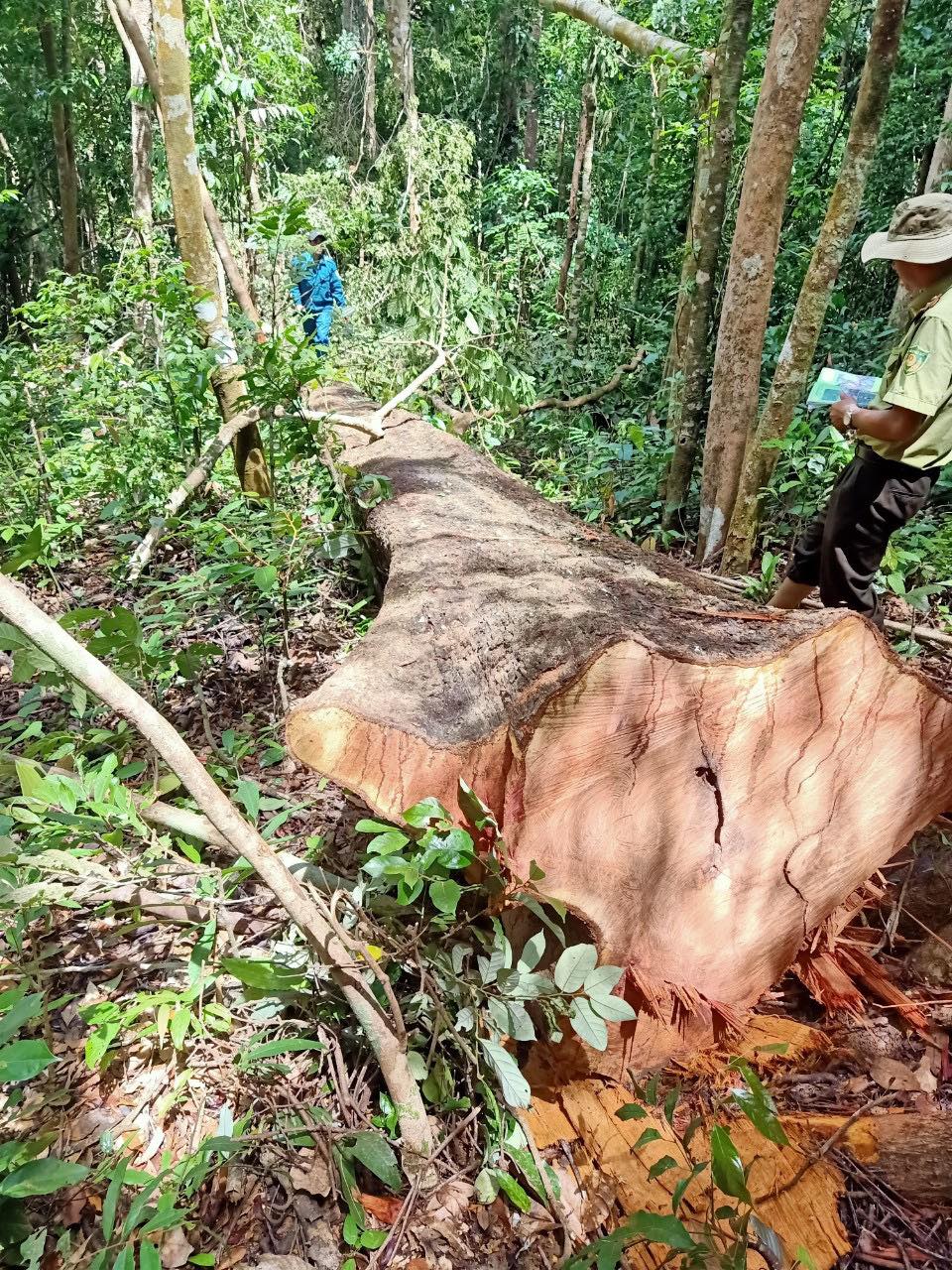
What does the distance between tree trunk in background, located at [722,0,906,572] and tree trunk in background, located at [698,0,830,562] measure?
A: 140 millimetres

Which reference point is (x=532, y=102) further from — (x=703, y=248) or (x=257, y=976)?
(x=257, y=976)

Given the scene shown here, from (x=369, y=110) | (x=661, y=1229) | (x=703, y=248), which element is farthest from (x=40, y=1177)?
(x=369, y=110)

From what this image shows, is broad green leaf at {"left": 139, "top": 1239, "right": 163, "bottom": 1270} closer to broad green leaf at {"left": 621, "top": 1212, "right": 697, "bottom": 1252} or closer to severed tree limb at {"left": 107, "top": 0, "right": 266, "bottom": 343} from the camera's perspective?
broad green leaf at {"left": 621, "top": 1212, "right": 697, "bottom": 1252}

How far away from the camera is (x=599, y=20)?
20.7ft

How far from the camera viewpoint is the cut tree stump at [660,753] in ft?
5.08

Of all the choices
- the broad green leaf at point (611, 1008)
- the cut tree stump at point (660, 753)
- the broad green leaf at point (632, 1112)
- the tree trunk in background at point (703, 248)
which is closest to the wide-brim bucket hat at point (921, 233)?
the cut tree stump at point (660, 753)

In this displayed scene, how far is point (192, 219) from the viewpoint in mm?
3965

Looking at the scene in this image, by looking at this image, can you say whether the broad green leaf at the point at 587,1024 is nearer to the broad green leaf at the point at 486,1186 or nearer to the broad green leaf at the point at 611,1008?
the broad green leaf at the point at 611,1008

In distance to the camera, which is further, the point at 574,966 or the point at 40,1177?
the point at 574,966

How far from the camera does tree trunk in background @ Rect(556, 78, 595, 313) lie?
769cm

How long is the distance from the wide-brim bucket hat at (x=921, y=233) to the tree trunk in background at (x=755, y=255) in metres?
0.94

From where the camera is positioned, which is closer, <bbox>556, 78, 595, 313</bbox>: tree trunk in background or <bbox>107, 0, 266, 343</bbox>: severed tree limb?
<bbox>107, 0, 266, 343</bbox>: severed tree limb

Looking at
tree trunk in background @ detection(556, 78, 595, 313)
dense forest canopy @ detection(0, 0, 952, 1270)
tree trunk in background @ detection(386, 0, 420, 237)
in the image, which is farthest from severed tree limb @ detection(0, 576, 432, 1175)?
tree trunk in background @ detection(556, 78, 595, 313)

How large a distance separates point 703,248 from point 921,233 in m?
2.07
